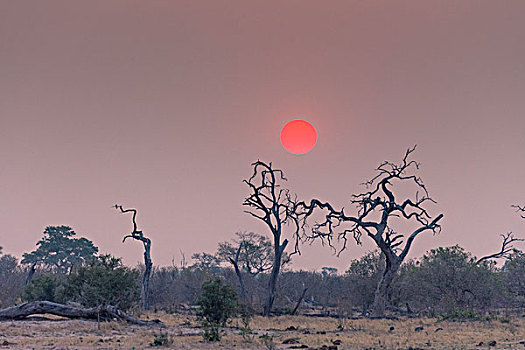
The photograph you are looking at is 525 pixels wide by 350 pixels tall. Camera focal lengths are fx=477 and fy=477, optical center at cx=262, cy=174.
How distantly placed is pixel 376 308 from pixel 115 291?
16737 mm

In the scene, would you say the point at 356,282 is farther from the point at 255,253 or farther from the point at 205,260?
the point at 205,260

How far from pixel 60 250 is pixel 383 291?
Answer: 2542 inches

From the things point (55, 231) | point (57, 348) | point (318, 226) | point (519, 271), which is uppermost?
point (55, 231)

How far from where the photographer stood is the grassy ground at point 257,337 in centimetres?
1537

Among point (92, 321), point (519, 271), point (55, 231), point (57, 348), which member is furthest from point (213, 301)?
point (55, 231)

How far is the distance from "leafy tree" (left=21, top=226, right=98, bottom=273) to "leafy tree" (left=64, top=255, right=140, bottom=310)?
55.9 m

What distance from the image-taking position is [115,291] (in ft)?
83.2

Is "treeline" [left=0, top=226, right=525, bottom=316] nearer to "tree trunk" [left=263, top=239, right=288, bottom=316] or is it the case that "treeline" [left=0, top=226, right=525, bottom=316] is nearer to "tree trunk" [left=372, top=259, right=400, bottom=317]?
"tree trunk" [left=263, top=239, right=288, bottom=316]

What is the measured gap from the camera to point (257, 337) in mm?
18516

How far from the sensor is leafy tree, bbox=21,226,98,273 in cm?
7938

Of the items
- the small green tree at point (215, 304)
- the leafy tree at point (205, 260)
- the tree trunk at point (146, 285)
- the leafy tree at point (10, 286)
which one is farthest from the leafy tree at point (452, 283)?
the leafy tree at point (205, 260)

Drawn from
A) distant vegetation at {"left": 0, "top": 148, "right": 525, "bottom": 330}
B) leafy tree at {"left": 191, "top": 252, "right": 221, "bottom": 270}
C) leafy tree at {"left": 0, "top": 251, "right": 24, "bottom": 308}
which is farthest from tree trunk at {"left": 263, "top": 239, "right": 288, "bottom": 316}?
leafy tree at {"left": 191, "top": 252, "right": 221, "bottom": 270}

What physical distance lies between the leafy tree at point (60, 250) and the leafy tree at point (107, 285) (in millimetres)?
55876

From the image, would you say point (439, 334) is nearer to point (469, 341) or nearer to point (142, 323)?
point (469, 341)
